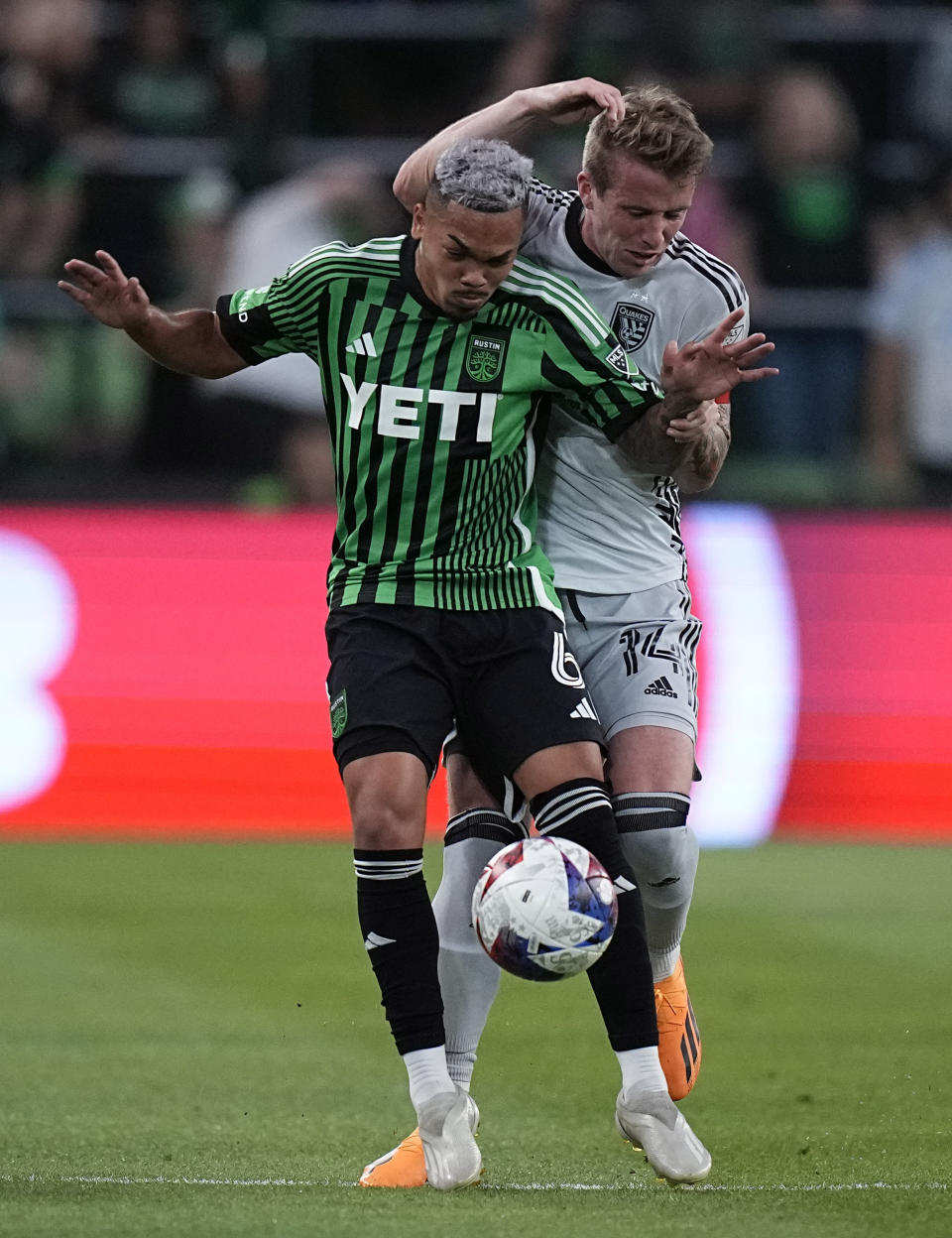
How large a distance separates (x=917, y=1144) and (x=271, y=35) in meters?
9.33

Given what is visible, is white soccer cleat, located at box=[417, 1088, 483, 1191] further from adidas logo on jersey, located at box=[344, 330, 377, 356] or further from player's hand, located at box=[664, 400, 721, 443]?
adidas logo on jersey, located at box=[344, 330, 377, 356]

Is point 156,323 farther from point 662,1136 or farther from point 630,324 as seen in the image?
point 662,1136

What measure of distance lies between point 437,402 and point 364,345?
0.22 m

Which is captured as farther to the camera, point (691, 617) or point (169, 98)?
point (169, 98)

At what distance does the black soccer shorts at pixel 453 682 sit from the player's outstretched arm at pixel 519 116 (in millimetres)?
957

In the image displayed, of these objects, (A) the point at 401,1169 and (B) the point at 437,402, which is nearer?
(A) the point at 401,1169

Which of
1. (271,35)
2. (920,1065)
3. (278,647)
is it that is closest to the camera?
(920,1065)

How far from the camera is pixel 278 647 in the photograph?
10164 mm

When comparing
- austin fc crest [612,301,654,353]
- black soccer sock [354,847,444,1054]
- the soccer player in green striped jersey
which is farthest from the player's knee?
austin fc crest [612,301,654,353]

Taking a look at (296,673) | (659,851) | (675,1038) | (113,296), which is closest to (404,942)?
(659,851)

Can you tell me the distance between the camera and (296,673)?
10.1 m

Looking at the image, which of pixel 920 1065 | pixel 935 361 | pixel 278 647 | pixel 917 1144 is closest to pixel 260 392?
pixel 278 647

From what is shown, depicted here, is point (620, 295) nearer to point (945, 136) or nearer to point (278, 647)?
point (278, 647)

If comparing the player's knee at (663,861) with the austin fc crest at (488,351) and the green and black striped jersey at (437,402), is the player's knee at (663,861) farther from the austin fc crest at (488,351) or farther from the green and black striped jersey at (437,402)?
the austin fc crest at (488,351)
